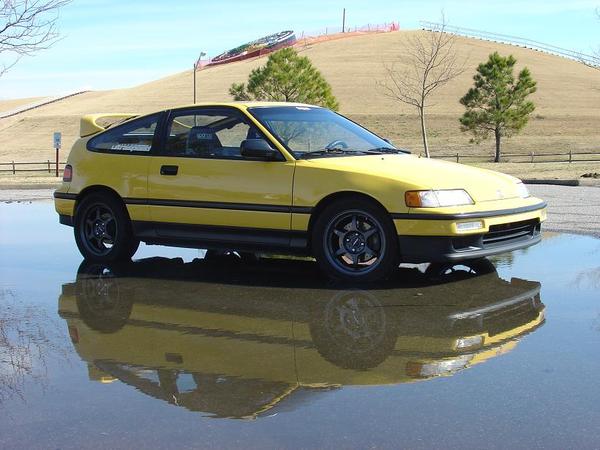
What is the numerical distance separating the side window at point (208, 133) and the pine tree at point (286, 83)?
45914 millimetres

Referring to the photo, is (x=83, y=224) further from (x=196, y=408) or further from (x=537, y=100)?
(x=537, y=100)

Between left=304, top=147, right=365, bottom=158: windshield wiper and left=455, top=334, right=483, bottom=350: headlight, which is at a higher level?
left=304, top=147, right=365, bottom=158: windshield wiper

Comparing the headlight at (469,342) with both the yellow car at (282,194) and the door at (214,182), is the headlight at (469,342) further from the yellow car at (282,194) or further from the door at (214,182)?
the door at (214,182)

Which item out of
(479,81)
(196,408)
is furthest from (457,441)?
(479,81)

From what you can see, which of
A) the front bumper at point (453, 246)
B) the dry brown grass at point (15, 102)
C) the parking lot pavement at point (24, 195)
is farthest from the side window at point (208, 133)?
the dry brown grass at point (15, 102)

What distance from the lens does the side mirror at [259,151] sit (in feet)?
23.0

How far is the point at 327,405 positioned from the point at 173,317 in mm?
2201

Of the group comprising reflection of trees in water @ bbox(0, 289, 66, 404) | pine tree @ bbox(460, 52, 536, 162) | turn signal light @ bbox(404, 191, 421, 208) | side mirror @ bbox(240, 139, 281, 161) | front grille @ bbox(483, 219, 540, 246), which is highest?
pine tree @ bbox(460, 52, 536, 162)

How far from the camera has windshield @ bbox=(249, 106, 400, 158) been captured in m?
7.27

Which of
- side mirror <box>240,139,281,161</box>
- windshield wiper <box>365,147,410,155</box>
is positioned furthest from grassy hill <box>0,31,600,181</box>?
side mirror <box>240,139,281,161</box>

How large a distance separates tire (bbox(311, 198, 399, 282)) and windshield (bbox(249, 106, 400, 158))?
65 cm

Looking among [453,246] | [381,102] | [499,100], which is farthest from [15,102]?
[453,246]

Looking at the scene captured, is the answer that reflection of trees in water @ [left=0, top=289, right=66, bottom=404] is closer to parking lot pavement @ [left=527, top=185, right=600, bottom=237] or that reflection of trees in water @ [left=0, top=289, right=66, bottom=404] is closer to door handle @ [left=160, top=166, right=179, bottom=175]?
door handle @ [left=160, top=166, right=179, bottom=175]

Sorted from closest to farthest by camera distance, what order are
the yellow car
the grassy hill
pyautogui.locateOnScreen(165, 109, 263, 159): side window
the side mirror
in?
the yellow car, the side mirror, pyautogui.locateOnScreen(165, 109, 263, 159): side window, the grassy hill
